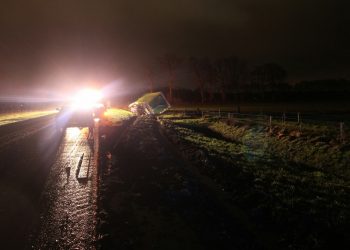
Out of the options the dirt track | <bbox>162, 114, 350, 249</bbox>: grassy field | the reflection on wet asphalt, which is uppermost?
the reflection on wet asphalt

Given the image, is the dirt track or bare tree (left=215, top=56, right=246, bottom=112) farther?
bare tree (left=215, top=56, right=246, bottom=112)

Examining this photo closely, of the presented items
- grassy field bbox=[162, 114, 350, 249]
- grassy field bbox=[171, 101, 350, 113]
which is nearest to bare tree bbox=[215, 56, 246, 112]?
grassy field bbox=[171, 101, 350, 113]

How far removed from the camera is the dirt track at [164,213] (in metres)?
6.19

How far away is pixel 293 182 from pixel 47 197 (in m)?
7.96

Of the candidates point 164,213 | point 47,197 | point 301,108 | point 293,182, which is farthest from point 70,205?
point 301,108

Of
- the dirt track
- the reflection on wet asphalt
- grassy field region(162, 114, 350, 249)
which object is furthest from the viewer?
grassy field region(162, 114, 350, 249)

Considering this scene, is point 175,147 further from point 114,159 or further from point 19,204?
point 19,204

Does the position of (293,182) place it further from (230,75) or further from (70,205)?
(230,75)

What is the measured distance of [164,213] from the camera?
763cm

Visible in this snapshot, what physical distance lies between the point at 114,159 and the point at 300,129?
41.8 feet

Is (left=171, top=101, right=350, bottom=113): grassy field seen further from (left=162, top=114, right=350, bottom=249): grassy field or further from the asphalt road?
the asphalt road

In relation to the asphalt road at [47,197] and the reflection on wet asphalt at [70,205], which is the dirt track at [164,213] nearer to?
the reflection on wet asphalt at [70,205]

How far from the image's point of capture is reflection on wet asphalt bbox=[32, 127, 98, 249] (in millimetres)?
6051

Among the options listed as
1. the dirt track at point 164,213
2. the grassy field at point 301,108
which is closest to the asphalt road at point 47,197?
the dirt track at point 164,213
